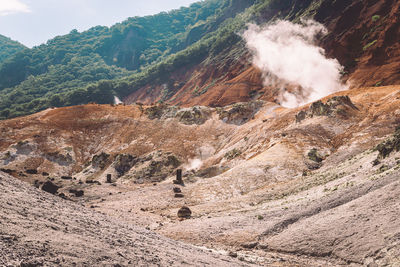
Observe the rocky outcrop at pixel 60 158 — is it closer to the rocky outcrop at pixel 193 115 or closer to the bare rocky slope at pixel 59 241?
the rocky outcrop at pixel 193 115

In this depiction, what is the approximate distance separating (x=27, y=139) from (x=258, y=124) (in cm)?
4858

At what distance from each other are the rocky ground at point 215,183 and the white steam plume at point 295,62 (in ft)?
66.4

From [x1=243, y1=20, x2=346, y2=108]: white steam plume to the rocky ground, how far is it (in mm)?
A: 20245

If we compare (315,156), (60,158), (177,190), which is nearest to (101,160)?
(60,158)

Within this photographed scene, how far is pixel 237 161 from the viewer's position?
3981cm

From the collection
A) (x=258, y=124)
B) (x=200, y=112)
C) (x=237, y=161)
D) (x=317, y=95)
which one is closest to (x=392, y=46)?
(x=317, y=95)

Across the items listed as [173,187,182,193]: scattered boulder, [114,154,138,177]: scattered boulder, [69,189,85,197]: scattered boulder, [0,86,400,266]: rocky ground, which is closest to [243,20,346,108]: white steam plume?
[0,86,400,266]: rocky ground

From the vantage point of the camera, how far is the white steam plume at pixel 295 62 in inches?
2918

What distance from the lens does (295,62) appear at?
89188mm

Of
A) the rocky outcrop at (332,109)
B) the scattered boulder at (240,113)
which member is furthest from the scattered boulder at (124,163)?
the rocky outcrop at (332,109)

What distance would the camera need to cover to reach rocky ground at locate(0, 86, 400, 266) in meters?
9.99

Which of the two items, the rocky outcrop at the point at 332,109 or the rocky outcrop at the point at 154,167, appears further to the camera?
the rocky outcrop at the point at 154,167

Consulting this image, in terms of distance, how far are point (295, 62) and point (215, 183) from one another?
7159 centimetres

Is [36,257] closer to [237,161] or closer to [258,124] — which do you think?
[237,161]
